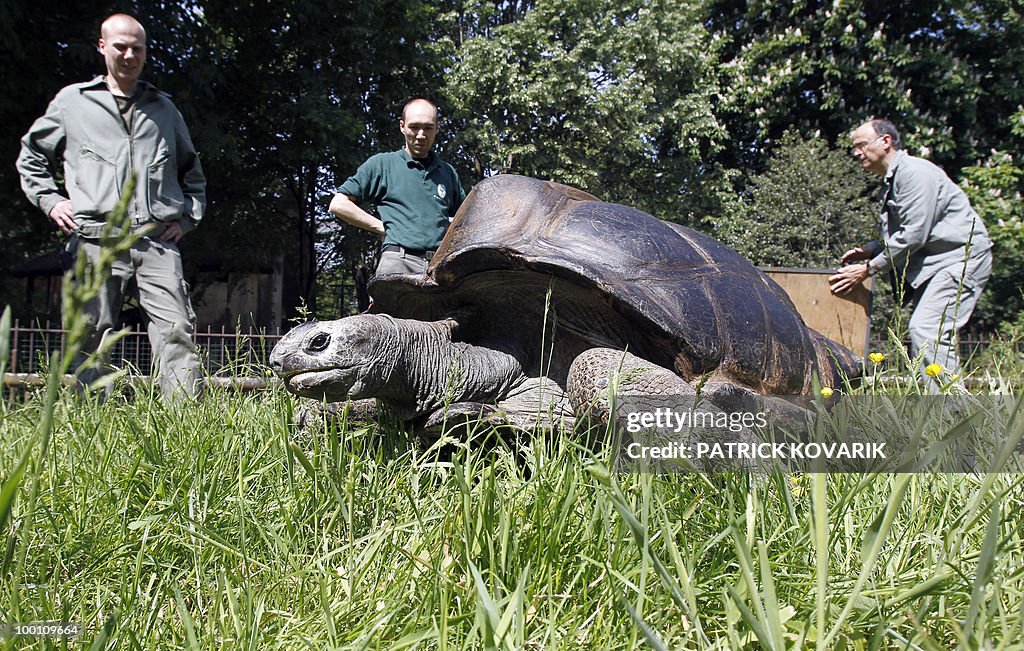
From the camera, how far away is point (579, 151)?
14.7 metres

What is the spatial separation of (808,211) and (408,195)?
35.4 feet

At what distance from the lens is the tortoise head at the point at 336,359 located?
6.53 feet

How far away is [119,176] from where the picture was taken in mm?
3199

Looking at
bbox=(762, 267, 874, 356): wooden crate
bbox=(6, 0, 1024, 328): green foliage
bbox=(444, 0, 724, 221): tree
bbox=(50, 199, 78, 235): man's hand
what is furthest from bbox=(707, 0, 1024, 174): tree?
bbox=(50, 199, 78, 235): man's hand

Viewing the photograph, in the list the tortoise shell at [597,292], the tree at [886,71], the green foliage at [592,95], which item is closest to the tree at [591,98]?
the green foliage at [592,95]

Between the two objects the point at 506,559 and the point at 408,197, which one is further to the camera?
the point at 408,197

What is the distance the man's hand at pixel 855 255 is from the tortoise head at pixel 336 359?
10.2ft

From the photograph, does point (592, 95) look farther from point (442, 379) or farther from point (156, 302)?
point (442, 379)

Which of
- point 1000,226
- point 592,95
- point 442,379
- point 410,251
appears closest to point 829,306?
point 410,251

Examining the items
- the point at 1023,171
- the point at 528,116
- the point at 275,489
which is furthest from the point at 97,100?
the point at 1023,171

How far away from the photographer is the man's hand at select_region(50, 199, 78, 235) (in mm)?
3109

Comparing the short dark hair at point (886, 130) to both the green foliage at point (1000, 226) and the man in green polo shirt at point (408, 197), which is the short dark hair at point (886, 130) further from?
the green foliage at point (1000, 226)

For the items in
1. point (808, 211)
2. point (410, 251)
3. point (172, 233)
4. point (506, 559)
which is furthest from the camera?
point (808, 211)

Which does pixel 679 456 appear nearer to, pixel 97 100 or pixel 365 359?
pixel 365 359
